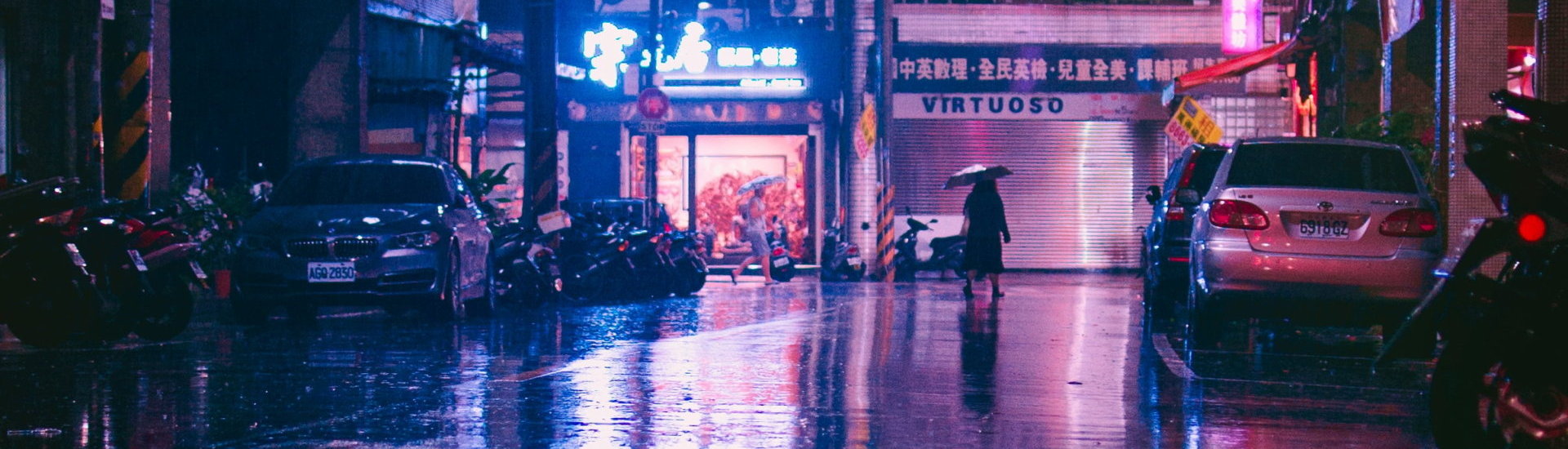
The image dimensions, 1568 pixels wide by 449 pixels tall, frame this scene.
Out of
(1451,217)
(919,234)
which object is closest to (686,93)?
(919,234)

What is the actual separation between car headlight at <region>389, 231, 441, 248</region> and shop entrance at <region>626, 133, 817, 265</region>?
756 inches

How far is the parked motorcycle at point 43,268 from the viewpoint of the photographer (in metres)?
11.3

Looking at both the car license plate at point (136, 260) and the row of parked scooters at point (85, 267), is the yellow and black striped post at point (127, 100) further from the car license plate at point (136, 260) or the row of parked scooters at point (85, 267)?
the car license plate at point (136, 260)

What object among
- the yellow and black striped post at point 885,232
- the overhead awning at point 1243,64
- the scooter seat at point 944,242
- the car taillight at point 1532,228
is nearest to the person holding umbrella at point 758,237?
the yellow and black striped post at point 885,232

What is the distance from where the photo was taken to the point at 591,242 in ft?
69.1

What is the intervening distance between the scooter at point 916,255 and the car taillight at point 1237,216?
18364 millimetres

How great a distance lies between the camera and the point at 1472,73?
50.7 feet

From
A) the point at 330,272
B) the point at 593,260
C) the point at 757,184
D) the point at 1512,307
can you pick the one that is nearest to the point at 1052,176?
the point at 757,184

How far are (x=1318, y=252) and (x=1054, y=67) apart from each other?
23108 millimetres

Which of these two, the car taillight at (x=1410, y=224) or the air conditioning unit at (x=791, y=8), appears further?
the air conditioning unit at (x=791, y=8)

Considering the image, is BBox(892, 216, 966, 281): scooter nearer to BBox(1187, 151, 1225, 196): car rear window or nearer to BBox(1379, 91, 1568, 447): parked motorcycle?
BBox(1187, 151, 1225, 196): car rear window

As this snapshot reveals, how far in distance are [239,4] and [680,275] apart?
7151 millimetres

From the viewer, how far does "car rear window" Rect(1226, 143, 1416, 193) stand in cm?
1245

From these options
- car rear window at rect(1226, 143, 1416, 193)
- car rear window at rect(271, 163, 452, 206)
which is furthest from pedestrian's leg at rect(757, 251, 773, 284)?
car rear window at rect(1226, 143, 1416, 193)
